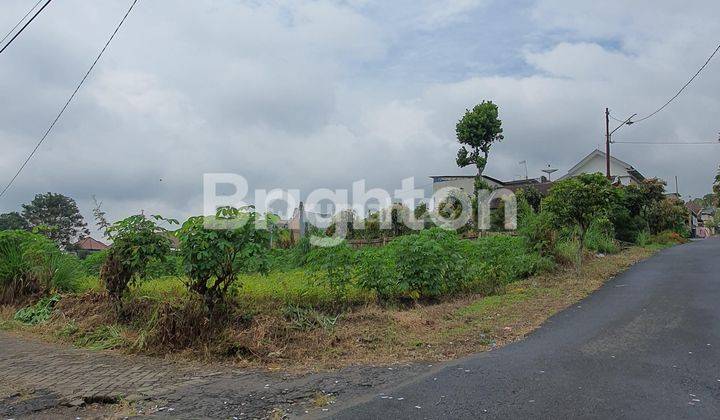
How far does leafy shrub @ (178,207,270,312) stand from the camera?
7082 mm

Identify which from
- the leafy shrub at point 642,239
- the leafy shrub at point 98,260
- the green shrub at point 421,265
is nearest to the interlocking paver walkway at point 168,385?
the leafy shrub at point 98,260

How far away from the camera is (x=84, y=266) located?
38.0 ft

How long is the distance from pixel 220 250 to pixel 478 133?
27.5 m

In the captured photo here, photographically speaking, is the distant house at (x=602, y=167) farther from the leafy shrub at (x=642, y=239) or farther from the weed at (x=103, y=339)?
the weed at (x=103, y=339)

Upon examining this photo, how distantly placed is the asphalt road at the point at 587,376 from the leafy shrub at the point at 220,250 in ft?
9.70

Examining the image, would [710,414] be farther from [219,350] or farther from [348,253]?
[348,253]

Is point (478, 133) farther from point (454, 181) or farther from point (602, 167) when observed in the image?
point (602, 167)

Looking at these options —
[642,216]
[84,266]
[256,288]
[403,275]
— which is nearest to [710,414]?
[403,275]

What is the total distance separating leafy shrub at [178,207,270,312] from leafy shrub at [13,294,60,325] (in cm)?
392

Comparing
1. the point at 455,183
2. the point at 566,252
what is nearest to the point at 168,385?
the point at 566,252

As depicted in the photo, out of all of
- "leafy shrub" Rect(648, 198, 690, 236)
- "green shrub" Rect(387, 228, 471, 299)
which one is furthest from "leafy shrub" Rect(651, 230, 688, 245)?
"green shrub" Rect(387, 228, 471, 299)

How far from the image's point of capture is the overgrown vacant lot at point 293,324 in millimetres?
6777

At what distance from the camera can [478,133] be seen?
1281 inches

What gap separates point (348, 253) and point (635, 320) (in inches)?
186
